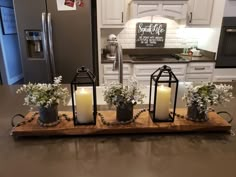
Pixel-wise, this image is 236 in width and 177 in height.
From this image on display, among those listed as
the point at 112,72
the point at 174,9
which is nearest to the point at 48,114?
the point at 112,72

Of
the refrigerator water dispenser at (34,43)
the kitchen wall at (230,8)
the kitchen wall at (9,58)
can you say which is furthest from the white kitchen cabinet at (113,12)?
the kitchen wall at (9,58)

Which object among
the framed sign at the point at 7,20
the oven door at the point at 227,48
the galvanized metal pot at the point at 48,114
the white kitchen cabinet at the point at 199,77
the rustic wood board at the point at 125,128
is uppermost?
the framed sign at the point at 7,20

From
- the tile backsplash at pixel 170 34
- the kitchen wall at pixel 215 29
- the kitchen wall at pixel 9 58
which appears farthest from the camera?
the kitchen wall at pixel 9 58

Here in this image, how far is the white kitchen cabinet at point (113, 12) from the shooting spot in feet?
8.87

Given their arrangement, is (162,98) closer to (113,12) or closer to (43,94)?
(43,94)

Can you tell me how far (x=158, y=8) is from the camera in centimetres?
276

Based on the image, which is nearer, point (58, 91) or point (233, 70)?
point (58, 91)

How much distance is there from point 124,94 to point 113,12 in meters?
2.15

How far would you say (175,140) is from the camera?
2.94 ft

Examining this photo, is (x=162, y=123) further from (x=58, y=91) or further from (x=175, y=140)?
(x=58, y=91)

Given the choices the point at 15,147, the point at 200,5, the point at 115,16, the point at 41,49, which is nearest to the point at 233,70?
the point at 200,5

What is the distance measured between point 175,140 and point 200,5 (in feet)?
8.46

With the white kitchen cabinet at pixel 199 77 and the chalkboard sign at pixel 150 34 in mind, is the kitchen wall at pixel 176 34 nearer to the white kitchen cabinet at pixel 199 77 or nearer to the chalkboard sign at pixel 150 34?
the chalkboard sign at pixel 150 34

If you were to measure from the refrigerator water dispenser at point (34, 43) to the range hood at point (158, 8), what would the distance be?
1310mm
